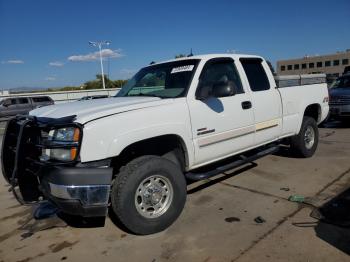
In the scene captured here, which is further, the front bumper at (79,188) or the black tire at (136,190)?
the black tire at (136,190)

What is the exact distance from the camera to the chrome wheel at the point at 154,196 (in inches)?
142

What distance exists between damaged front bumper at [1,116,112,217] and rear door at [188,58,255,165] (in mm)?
1318

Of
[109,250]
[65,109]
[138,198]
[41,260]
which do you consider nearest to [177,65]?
[65,109]

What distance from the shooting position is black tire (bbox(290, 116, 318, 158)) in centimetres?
603

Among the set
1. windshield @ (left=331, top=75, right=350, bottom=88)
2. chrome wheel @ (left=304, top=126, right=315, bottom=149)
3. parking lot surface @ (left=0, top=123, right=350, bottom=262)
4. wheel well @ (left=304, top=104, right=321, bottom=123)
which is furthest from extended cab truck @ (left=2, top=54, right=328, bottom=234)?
windshield @ (left=331, top=75, right=350, bottom=88)

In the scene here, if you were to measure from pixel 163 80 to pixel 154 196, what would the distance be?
1.76 m

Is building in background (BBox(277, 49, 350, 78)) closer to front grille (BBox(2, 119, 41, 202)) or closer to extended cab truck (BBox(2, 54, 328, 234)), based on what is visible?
extended cab truck (BBox(2, 54, 328, 234))

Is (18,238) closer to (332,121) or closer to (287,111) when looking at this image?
(287,111)

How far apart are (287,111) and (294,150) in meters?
1.04

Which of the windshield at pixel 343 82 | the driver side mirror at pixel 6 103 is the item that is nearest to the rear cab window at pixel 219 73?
the windshield at pixel 343 82

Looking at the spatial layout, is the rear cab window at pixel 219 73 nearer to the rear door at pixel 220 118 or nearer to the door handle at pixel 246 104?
the rear door at pixel 220 118

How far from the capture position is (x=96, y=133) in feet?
10.4

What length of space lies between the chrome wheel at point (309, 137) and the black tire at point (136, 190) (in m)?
3.40

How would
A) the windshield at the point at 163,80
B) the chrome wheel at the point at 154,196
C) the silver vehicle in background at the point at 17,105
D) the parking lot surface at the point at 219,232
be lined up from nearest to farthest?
the parking lot surface at the point at 219,232 → the chrome wheel at the point at 154,196 → the windshield at the point at 163,80 → the silver vehicle in background at the point at 17,105
